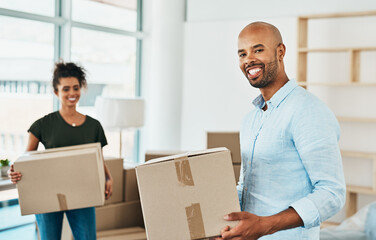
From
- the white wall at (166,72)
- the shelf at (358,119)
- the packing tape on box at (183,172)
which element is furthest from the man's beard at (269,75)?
the white wall at (166,72)

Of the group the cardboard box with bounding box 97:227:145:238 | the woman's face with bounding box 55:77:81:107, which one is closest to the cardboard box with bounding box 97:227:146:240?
the cardboard box with bounding box 97:227:145:238

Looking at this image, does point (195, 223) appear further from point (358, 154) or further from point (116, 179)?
point (358, 154)

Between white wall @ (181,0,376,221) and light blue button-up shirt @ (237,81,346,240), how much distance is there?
10.8ft

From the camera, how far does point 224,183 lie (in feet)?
4.09

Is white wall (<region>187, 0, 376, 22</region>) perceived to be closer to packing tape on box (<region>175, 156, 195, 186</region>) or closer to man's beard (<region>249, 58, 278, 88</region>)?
man's beard (<region>249, 58, 278, 88</region>)

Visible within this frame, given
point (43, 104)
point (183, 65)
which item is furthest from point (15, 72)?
point (183, 65)

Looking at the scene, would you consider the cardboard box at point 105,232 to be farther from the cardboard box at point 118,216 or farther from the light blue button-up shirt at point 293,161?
the light blue button-up shirt at point 293,161

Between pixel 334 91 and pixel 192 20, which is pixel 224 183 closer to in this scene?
pixel 334 91

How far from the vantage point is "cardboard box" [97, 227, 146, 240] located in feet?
10.2

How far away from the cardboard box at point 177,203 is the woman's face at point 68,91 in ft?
Result: 4.80

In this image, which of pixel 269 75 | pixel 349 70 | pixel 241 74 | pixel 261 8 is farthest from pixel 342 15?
pixel 269 75

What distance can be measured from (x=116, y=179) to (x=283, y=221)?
7.35ft

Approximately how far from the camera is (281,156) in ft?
4.06

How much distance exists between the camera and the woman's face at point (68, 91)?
256 cm
